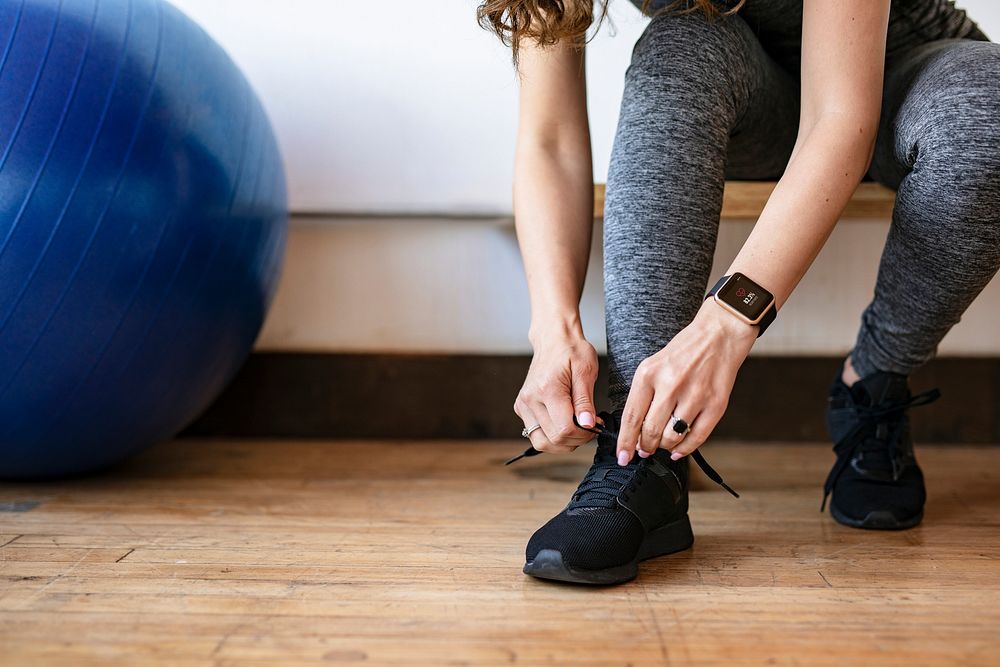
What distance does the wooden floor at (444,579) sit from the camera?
0.70 metres

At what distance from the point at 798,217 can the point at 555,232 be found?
0.25 m

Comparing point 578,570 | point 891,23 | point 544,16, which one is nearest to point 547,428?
point 578,570

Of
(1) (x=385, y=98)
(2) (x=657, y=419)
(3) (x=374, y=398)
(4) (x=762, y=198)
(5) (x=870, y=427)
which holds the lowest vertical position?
(3) (x=374, y=398)

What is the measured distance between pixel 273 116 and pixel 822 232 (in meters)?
0.98

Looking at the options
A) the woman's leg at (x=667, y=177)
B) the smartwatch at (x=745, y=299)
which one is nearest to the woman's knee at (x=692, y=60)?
the woman's leg at (x=667, y=177)

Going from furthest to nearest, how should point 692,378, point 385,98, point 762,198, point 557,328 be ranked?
point 385,98 < point 762,198 < point 557,328 < point 692,378

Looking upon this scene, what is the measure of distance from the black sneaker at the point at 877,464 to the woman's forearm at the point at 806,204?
30 cm

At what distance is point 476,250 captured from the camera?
61.9 inches

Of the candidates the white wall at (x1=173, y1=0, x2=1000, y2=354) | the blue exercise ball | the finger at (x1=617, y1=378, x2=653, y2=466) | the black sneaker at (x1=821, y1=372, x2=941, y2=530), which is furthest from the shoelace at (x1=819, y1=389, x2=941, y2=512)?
the blue exercise ball

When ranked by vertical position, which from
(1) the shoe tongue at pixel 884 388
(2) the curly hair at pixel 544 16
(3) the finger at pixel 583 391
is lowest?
(1) the shoe tongue at pixel 884 388

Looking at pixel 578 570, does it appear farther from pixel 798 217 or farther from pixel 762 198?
pixel 762 198

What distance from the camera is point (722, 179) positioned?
3.12 feet

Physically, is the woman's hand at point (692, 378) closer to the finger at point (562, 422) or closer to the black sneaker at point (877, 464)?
the finger at point (562, 422)

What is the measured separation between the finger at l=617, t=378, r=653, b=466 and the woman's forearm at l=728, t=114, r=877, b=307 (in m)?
0.13
